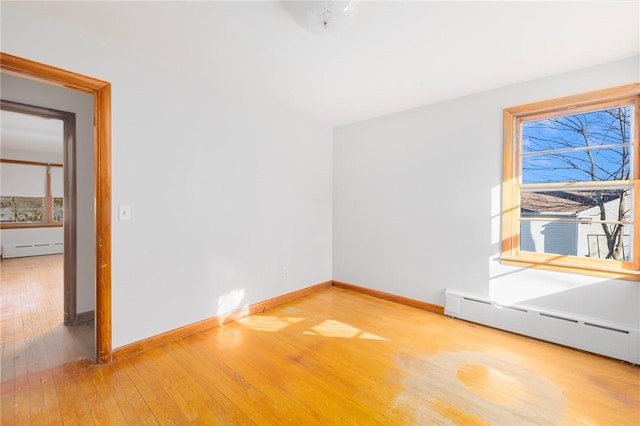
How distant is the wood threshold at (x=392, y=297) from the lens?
3282 millimetres

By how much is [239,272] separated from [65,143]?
2311mm

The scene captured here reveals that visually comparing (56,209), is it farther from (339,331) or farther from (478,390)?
(478,390)

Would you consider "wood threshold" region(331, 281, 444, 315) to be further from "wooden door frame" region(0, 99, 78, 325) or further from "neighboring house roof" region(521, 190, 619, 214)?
"wooden door frame" region(0, 99, 78, 325)

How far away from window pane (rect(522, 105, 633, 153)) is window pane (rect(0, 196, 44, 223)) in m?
10.2

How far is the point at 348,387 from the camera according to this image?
6.28 feet

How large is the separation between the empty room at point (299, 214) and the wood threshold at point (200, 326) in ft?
0.07

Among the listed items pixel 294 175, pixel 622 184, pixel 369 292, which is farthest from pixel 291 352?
pixel 622 184

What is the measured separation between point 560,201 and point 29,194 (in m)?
10.4

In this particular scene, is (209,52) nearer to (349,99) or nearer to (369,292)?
(349,99)

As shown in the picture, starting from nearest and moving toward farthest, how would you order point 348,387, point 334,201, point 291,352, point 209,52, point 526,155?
point 348,387, point 209,52, point 291,352, point 526,155, point 334,201

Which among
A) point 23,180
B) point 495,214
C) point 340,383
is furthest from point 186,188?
point 23,180

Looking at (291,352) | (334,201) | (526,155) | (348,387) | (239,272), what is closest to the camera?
(348,387)

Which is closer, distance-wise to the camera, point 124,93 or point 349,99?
point 124,93

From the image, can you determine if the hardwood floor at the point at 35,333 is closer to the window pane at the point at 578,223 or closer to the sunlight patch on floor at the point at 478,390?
the sunlight patch on floor at the point at 478,390
